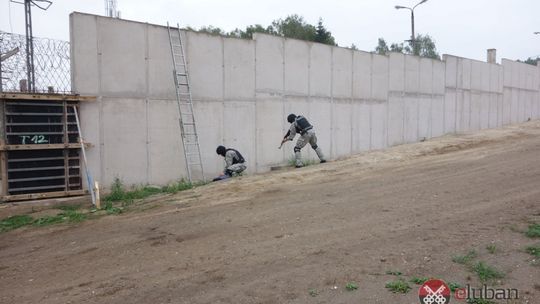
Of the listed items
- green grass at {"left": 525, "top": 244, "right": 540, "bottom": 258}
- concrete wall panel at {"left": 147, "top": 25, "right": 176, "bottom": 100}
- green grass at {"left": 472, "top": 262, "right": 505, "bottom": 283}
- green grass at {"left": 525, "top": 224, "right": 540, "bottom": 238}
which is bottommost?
green grass at {"left": 472, "top": 262, "right": 505, "bottom": 283}

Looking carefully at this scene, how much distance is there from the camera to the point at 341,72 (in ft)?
51.2

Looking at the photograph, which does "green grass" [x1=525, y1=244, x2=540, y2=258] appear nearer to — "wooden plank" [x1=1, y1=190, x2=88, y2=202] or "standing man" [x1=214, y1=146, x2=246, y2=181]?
"standing man" [x1=214, y1=146, x2=246, y2=181]

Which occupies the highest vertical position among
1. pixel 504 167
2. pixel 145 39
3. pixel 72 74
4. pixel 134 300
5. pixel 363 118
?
pixel 145 39

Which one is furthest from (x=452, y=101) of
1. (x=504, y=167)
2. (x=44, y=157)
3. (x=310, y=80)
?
(x=44, y=157)

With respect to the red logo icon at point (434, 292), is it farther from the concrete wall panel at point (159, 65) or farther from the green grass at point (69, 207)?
the concrete wall panel at point (159, 65)

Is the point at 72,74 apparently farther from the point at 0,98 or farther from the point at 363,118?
the point at 363,118

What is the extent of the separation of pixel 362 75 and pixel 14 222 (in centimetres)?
1210

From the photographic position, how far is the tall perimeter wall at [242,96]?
10.5 metres

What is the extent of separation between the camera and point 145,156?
11.0 meters

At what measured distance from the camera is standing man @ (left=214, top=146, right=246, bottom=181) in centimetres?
1155

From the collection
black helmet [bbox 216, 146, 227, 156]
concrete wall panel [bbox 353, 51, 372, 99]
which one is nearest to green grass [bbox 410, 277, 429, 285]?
black helmet [bbox 216, 146, 227, 156]

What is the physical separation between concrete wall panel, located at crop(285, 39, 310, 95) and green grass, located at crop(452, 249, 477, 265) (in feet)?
31.3

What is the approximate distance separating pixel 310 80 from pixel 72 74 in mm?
7371

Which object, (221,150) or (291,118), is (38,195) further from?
(291,118)
